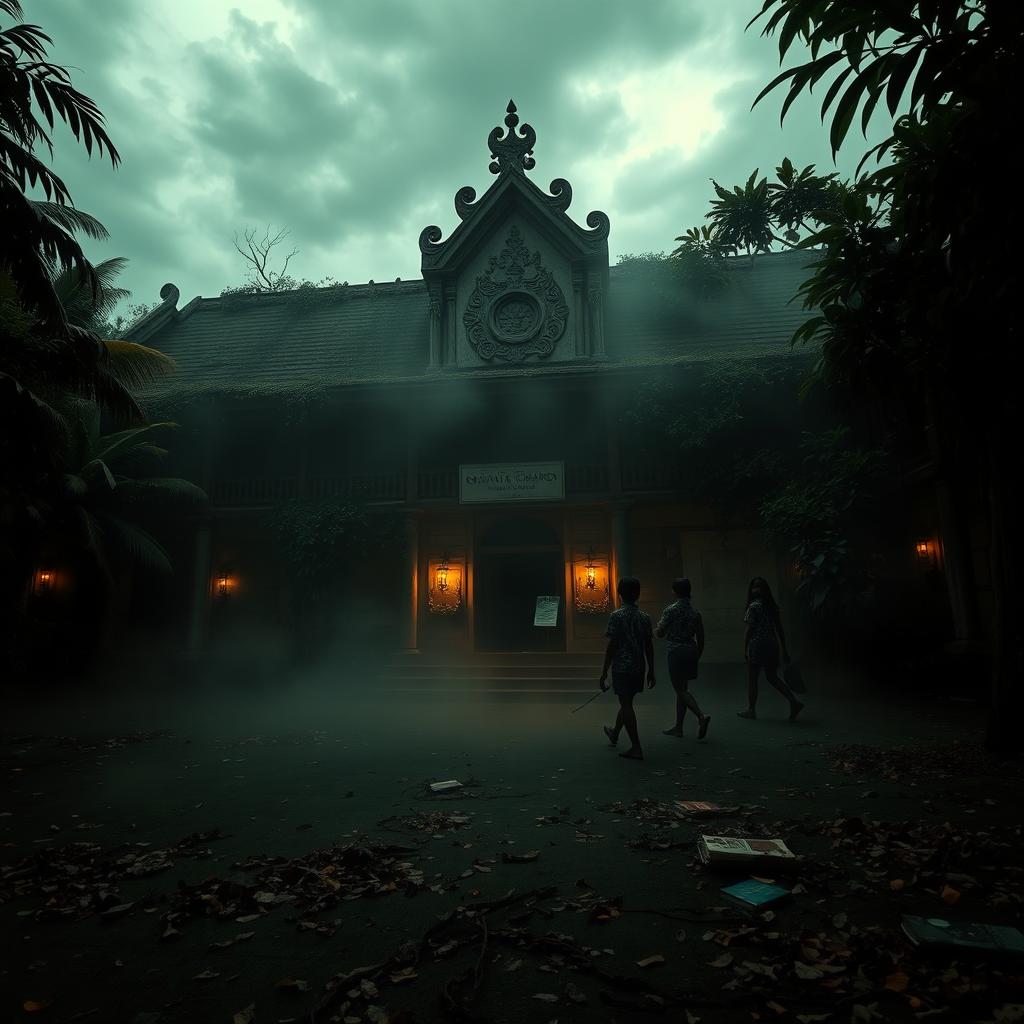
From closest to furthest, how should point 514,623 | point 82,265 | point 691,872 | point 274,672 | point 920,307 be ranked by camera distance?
point 691,872
point 920,307
point 82,265
point 274,672
point 514,623

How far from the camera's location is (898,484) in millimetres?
11930

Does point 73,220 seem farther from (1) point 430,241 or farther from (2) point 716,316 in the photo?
(2) point 716,316

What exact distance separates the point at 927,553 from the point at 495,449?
9050 mm

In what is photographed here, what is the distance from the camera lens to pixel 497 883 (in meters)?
3.48

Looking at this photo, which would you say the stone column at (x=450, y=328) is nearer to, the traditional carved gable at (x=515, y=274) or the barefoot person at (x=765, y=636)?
the traditional carved gable at (x=515, y=274)

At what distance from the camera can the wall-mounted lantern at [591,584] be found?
47.6ft

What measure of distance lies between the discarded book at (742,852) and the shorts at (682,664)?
3.90 m

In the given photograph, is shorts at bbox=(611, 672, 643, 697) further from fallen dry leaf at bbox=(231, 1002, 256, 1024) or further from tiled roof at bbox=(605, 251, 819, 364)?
tiled roof at bbox=(605, 251, 819, 364)

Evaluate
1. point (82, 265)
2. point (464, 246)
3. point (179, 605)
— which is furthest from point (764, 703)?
point (179, 605)

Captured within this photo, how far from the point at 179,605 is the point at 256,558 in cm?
216

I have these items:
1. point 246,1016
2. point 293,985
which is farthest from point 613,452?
point 246,1016

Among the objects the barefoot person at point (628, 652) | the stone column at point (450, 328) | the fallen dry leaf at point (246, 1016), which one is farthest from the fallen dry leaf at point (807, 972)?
the stone column at point (450, 328)

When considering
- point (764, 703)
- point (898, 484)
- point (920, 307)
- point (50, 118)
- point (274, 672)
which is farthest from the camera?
point (274, 672)

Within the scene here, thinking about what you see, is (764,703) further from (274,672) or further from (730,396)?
(274,672)
